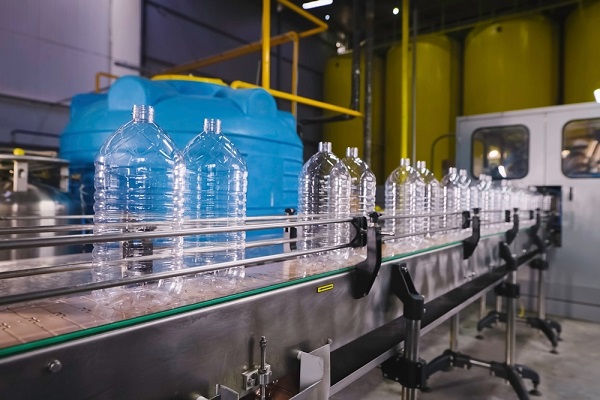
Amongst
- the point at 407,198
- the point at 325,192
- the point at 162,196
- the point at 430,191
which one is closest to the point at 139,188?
the point at 162,196

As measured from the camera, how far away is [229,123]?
5.07 ft

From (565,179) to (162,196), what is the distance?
3550mm

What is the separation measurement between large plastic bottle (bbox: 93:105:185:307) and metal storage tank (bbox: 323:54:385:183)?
4516 millimetres

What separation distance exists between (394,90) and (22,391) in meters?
5.43

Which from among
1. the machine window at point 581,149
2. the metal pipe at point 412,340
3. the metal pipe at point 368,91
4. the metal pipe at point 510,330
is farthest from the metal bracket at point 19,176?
the machine window at point 581,149

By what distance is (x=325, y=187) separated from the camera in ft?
4.60

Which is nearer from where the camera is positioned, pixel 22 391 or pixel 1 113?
pixel 22 391

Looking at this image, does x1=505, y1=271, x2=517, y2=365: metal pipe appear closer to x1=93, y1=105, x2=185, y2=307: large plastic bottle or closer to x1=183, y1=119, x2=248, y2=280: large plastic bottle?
x1=183, y1=119, x2=248, y2=280: large plastic bottle

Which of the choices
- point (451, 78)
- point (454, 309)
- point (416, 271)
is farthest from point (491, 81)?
point (416, 271)

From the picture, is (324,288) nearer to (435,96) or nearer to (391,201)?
(391,201)

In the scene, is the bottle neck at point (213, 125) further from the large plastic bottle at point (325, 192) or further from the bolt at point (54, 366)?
the bolt at point (54, 366)

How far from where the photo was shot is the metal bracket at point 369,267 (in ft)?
3.02

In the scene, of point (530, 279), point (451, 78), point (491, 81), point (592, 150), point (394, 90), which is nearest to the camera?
point (592, 150)

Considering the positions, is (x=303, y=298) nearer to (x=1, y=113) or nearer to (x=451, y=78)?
(x=1, y=113)
